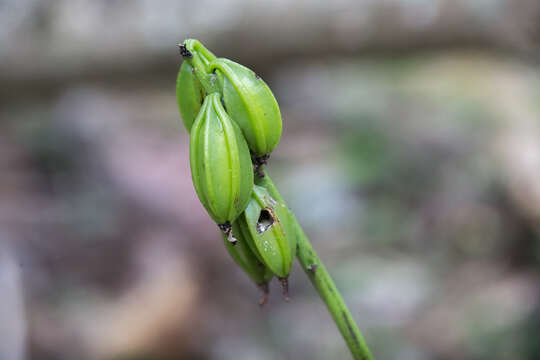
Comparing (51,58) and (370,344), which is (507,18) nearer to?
(370,344)

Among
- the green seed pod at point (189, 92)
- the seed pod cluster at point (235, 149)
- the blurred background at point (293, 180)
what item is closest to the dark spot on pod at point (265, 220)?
the seed pod cluster at point (235, 149)

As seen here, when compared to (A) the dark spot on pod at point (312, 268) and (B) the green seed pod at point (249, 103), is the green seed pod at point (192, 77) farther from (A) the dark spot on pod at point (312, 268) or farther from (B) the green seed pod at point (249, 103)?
(A) the dark spot on pod at point (312, 268)

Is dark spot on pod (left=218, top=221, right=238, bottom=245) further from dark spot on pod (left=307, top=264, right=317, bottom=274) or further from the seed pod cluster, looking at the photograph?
dark spot on pod (left=307, top=264, right=317, bottom=274)

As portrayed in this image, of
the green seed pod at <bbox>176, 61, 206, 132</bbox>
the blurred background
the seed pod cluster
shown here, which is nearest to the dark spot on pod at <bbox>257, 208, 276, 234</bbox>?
the seed pod cluster

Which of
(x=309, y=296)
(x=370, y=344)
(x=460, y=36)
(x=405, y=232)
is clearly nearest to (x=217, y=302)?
(x=309, y=296)

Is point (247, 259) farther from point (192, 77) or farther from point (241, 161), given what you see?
point (192, 77)

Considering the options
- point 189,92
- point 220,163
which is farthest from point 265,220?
point 189,92

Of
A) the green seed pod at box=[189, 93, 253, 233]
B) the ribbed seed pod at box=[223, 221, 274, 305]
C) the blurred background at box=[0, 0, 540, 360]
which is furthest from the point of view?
the blurred background at box=[0, 0, 540, 360]

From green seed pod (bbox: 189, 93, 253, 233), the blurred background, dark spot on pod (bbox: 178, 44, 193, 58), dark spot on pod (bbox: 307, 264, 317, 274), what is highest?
dark spot on pod (bbox: 178, 44, 193, 58)
